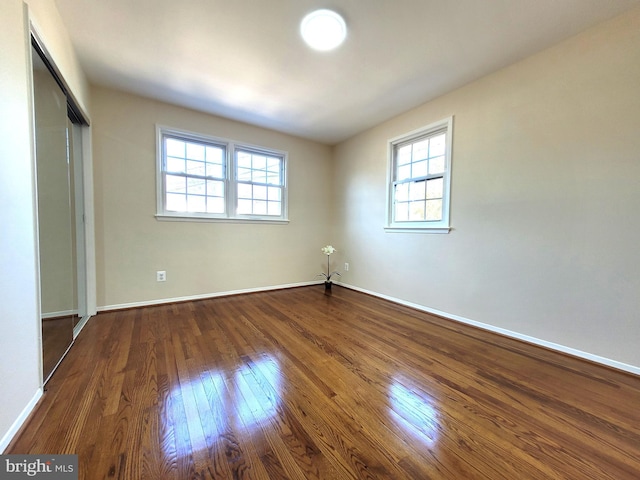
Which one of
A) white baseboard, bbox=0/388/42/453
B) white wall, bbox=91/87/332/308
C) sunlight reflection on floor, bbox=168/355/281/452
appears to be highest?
white wall, bbox=91/87/332/308

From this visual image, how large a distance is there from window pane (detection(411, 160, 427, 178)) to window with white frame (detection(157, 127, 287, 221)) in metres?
2.04

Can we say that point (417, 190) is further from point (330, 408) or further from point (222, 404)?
point (222, 404)

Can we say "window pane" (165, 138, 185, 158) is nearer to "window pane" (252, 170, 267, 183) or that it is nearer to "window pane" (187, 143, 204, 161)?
"window pane" (187, 143, 204, 161)

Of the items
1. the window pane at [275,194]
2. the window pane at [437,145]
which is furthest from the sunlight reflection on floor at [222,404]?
the window pane at [437,145]

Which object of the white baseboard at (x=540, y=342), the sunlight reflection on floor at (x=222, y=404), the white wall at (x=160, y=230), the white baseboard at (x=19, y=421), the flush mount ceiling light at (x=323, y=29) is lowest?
the sunlight reflection on floor at (x=222, y=404)

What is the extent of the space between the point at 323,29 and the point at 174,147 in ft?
7.88

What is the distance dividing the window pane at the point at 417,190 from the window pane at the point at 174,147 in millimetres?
3106

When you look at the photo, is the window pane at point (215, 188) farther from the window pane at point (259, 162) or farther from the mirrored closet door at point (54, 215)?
the mirrored closet door at point (54, 215)

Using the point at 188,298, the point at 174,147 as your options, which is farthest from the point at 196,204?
the point at 188,298

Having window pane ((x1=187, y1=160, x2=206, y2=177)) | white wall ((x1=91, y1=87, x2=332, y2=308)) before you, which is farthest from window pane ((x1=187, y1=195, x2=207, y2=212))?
window pane ((x1=187, y1=160, x2=206, y2=177))

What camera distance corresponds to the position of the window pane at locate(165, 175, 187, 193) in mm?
3213

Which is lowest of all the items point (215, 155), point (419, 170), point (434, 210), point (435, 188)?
point (434, 210)

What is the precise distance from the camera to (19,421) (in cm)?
117

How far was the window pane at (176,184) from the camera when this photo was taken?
3213 mm
